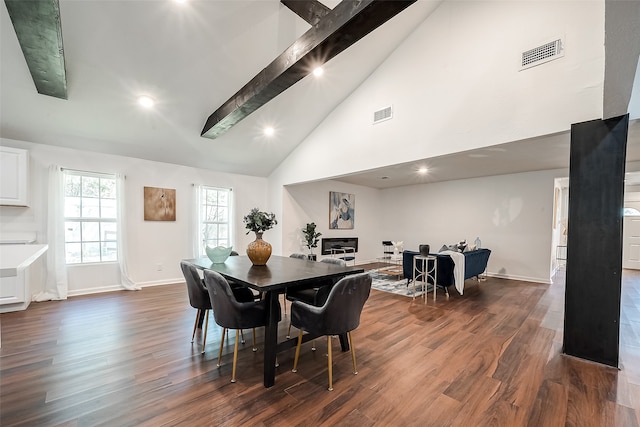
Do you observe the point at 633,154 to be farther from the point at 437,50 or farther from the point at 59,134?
the point at 59,134

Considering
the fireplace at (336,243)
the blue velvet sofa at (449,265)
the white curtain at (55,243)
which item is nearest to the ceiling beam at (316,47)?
the white curtain at (55,243)

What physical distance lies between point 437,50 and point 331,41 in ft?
6.85

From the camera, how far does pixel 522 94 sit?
295cm

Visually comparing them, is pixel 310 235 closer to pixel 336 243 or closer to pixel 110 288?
pixel 336 243

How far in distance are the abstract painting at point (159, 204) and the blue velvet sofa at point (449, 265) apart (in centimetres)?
485

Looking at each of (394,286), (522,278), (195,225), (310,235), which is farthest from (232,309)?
(522,278)

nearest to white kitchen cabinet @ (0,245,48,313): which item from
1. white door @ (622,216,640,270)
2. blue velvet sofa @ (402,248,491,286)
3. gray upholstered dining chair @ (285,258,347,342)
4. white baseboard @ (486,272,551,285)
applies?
gray upholstered dining chair @ (285,258,347,342)

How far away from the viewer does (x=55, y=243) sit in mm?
4359

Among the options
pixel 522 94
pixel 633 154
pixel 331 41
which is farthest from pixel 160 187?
pixel 633 154

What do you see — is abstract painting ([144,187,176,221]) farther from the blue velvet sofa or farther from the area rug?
the blue velvet sofa

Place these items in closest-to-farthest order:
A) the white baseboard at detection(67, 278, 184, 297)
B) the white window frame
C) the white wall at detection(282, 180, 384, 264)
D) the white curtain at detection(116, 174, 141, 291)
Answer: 1. the white baseboard at detection(67, 278, 184, 297)
2. the white curtain at detection(116, 174, 141, 291)
3. the white window frame
4. the white wall at detection(282, 180, 384, 264)

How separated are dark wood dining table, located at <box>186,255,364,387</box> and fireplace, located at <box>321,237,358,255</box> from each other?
462 centimetres

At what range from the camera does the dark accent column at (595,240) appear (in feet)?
7.97

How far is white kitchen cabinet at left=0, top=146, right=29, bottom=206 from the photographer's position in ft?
12.7
